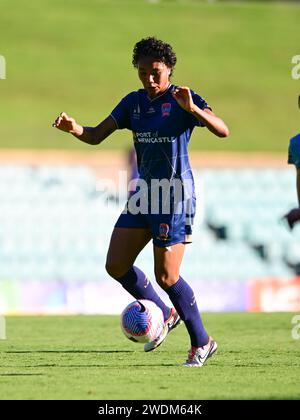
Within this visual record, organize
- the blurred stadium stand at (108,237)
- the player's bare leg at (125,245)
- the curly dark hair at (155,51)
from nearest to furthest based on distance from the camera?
the curly dark hair at (155,51) → the player's bare leg at (125,245) → the blurred stadium stand at (108,237)

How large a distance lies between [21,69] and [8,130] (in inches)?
174

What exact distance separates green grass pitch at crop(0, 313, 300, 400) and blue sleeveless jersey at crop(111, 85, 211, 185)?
1.42m

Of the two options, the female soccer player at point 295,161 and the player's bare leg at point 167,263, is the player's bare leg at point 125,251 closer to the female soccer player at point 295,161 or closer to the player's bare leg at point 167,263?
the player's bare leg at point 167,263

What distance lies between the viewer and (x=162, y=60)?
743 centimetres

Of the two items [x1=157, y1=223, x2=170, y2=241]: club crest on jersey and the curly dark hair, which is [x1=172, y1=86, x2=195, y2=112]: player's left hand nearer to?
the curly dark hair

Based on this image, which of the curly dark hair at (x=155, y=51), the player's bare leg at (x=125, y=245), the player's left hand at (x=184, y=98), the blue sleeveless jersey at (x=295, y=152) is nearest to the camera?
the player's left hand at (x=184, y=98)

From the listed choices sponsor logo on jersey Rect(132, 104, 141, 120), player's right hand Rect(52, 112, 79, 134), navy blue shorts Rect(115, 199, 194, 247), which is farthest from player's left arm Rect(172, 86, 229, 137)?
player's right hand Rect(52, 112, 79, 134)

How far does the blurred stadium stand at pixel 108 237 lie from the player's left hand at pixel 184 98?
728 cm

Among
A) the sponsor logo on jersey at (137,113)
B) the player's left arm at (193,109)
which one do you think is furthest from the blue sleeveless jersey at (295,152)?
the sponsor logo on jersey at (137,113)

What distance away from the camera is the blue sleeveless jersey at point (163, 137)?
750cm

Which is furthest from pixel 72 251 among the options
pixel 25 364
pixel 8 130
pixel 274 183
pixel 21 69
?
pixel 21 69

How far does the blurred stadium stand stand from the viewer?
14305mm

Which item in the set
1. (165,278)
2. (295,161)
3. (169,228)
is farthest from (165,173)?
(295,161)

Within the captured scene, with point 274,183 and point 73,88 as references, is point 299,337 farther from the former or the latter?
point 73,88
